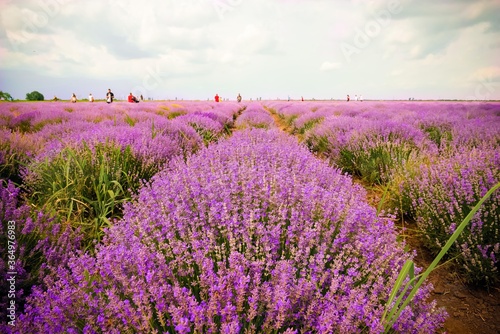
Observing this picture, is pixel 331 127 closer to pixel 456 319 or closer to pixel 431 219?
pixel 431 219

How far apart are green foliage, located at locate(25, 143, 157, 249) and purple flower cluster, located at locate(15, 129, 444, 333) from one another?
0.79 m

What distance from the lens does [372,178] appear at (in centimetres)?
442

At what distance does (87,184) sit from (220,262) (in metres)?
2.41

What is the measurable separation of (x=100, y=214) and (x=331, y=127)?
5225 mm

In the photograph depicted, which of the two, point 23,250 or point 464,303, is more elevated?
point 23,250

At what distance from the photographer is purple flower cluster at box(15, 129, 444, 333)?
1026mm

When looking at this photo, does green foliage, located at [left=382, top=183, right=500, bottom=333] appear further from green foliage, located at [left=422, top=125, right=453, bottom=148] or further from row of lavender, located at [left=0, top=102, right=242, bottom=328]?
green foliage, located at [left=422, top=125, right=453, bottom=148]

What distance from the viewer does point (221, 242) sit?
1.59 metres

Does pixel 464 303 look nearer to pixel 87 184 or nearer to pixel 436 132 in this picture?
pixel 87 184

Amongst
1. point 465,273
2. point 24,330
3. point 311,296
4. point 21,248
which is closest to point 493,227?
point 465,273

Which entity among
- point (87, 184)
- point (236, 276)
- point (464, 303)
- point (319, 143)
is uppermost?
point (236, 276)

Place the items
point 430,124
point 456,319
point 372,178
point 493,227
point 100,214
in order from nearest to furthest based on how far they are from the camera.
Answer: point 456,319 → point 493,227 → point 100,214 → point 372,178 → point 430,124

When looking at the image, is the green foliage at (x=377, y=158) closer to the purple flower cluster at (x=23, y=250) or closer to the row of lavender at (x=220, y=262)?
the row of lavender at (x=220, y=262)

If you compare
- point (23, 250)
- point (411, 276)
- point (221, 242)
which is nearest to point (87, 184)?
point (23, 250)
